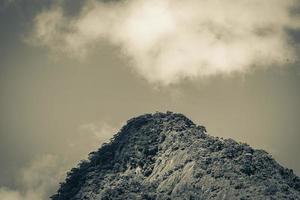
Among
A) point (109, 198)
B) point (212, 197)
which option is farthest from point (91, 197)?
point (212, 197)

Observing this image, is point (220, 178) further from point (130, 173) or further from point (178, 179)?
point (130, 173)

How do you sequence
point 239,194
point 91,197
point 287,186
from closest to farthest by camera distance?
point 239,194
point 287,186
point 91,197

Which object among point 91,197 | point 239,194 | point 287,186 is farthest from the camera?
point 91,197

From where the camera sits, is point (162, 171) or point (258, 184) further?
point (162, 171)

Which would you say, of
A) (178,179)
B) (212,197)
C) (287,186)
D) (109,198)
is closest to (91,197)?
(109,198)

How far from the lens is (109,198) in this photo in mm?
182000

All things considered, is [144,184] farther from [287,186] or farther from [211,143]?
[287,186]

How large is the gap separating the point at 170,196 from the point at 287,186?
103 feet

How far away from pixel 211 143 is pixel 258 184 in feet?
85.7

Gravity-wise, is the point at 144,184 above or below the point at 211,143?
below

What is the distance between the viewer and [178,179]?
182 m

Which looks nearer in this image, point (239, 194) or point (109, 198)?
point (239, 194)

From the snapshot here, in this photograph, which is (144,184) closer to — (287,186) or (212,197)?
(212,197)

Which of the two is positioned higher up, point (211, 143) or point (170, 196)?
point (211, 143)
